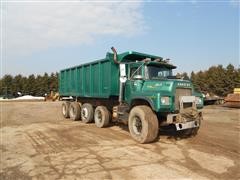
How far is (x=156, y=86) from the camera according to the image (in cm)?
898

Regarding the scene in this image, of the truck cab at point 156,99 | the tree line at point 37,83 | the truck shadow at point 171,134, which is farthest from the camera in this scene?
the tree line at point 37,83

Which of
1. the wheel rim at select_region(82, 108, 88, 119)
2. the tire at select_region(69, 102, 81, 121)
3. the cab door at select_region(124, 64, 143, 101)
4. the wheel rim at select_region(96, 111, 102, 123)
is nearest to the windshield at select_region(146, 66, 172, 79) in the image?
the cab door at select_region(124, 64, 143, 101)

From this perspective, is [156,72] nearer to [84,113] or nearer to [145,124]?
[145,124]

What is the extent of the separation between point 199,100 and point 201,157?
3.24 meters

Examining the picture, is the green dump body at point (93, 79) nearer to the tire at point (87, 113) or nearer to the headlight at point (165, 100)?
the tire at point (87, 113)

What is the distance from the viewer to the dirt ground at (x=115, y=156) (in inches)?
229

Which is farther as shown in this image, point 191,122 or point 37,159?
point 191,122

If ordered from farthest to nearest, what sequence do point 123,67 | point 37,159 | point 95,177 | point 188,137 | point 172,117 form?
point 123,67
point 188,137
point 172,117
point 37,159
point 95,177

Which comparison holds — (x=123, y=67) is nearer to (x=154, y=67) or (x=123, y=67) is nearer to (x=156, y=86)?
(x=154, y=67)

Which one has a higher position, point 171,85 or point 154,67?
point 154,67

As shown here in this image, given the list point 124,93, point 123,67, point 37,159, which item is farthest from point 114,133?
point 37,159

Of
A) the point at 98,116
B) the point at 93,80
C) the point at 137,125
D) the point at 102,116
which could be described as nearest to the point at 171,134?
the point at 137,125

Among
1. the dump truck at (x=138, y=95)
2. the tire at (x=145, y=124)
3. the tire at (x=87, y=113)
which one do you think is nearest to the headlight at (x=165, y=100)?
the dump truck at (x=138, y=95)

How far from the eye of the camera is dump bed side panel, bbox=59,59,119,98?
11453 mm
